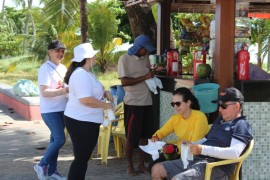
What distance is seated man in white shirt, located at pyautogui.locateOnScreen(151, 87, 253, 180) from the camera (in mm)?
3980

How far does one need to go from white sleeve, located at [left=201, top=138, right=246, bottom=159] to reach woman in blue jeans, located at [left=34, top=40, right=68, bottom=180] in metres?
2.12

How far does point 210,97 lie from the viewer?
202 inches

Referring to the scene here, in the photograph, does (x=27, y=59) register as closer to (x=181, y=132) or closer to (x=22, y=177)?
(x=22, y=177)

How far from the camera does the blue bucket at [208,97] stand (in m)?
5.13

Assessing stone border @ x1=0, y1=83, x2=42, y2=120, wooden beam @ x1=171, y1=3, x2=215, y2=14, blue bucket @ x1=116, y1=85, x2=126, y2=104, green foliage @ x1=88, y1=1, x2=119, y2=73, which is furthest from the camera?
green foliage @ x1=88, y1=1, x2=119, y2=73

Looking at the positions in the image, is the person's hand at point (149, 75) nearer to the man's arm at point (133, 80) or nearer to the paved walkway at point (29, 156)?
the man's arm at point (133, 80)

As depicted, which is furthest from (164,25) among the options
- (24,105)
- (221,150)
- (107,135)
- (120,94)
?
(24,105)

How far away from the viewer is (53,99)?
5691mm

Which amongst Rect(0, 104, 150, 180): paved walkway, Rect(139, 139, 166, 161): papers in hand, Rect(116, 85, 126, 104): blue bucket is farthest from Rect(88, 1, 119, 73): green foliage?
Rect(139, 139, 166, 161): papers in hand

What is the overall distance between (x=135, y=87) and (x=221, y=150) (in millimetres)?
2322

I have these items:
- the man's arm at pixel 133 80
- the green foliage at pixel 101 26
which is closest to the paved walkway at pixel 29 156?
the man's arm at pixel 133 80

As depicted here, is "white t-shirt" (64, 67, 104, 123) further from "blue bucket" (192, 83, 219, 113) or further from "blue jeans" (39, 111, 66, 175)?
"blue bucket" (192, 83, 219, 113)

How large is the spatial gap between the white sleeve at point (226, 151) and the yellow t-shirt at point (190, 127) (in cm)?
51

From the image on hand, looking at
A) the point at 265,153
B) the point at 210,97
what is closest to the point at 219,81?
the point at 210,97
